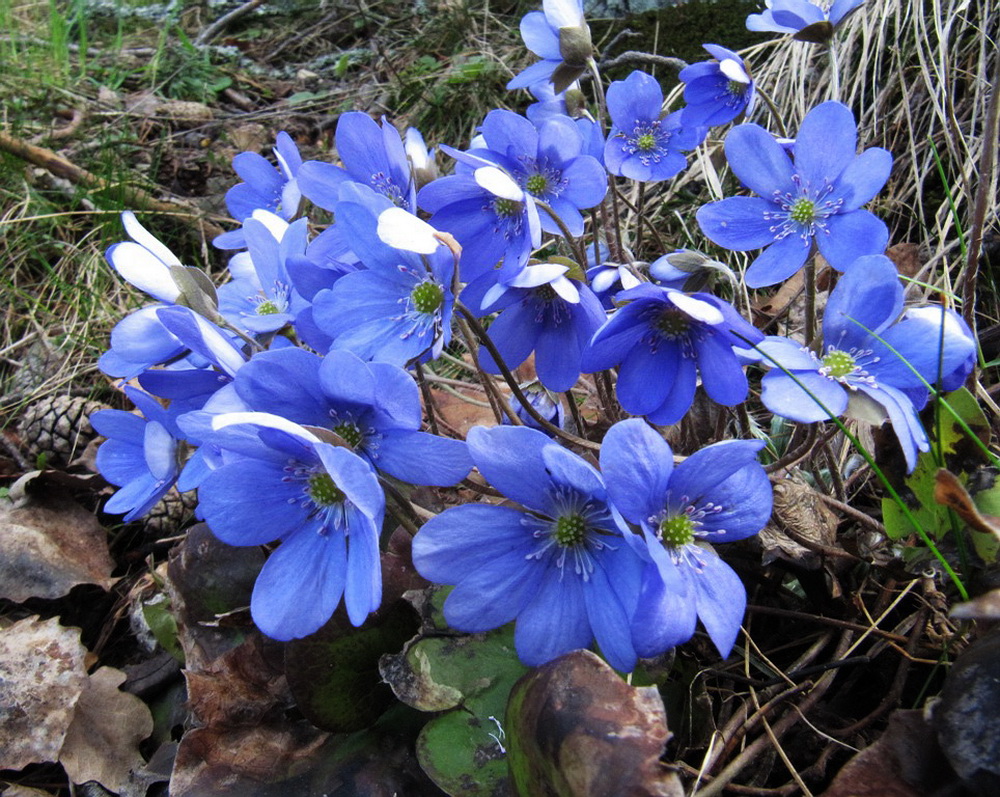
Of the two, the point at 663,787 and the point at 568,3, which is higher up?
the point at 568,3

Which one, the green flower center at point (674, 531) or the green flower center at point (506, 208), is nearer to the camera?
the green flower center at point (674, 531)

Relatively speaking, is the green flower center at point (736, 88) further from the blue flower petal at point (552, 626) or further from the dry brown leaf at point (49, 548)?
the dry brown leaf at point (49, 548)

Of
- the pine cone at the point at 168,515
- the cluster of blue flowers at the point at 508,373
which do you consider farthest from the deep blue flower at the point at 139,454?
the pine cone at the point at 168,515

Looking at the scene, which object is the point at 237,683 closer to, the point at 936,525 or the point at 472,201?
the point at 472,201

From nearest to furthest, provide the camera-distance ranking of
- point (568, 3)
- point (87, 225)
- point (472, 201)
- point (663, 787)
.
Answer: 1. point (663, 787)
2. point (472, 201)
3. point (568, 3)
4. point (87, 225)

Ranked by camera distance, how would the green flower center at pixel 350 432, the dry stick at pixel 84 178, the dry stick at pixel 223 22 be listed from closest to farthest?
the green flower center at pixel 350 432
the dry stick at pixel 84 178
the dry stick at pixel 223 22

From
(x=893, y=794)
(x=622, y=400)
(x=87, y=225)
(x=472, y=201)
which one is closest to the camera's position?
(x=893, y=794)

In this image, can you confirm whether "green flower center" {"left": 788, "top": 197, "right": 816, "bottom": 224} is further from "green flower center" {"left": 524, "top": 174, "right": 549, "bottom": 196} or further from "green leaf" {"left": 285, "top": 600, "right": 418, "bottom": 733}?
"green leaf" {"left": 285, "top": 600, "right": 418, "bottom": 733}

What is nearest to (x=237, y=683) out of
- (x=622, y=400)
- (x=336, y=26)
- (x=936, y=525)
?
(x=622, y=400)
